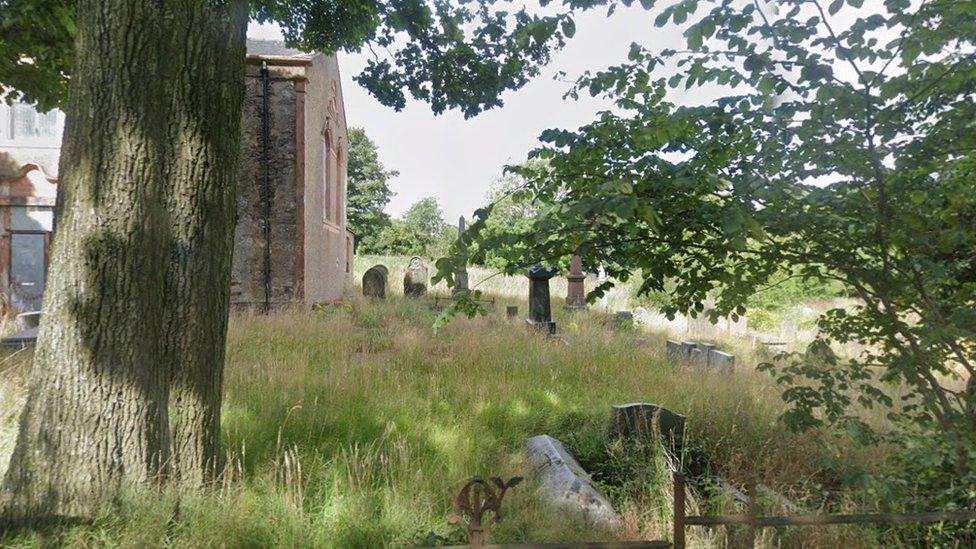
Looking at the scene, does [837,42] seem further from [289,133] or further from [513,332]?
[289,133]

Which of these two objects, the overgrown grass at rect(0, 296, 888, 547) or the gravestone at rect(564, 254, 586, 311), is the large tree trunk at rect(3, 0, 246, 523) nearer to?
the overgrown grass at rect(0, 296, 888, 547)

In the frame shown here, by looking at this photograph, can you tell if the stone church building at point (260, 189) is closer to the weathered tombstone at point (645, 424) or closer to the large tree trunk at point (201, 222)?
the weathered tombstone at point (645, 424)

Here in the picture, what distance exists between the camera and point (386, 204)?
5100cm

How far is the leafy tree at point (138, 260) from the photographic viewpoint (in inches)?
107

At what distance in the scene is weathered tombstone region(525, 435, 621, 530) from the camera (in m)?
3.34

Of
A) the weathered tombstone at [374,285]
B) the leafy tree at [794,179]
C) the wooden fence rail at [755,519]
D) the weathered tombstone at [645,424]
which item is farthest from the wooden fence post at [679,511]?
the weathered tombstone at [374,285]

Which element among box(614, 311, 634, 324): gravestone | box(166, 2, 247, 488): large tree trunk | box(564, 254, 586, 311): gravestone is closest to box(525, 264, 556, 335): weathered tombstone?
box(614, 311, 634, 324): gravestone

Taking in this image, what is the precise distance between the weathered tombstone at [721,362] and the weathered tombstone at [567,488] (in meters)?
4.42

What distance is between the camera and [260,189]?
41.1 feet

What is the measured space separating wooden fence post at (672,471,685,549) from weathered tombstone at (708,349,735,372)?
6.37 metres

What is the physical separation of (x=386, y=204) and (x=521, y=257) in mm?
49630

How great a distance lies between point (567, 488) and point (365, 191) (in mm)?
46844

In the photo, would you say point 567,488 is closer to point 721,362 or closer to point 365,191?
point 721,362

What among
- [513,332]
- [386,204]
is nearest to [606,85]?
[513,332]
